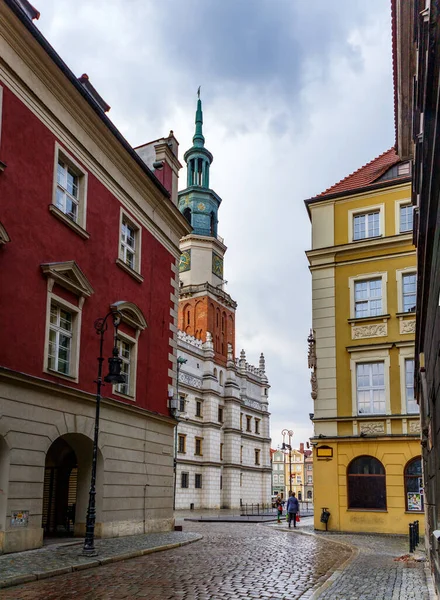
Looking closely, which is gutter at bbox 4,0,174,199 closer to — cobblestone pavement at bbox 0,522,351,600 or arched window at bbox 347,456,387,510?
cobblestone pavement at bbox 0,522,351,600

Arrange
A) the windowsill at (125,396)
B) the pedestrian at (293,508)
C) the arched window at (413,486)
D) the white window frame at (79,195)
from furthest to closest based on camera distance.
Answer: the pedestrian at (293,508) → the arched window at (413,486) → the windowsill at (125,396) → the white window frame at (79,195)

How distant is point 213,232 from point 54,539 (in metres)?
61.3

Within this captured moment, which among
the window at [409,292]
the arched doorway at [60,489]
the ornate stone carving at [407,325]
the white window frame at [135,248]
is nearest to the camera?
the arched doorway at [60,489]

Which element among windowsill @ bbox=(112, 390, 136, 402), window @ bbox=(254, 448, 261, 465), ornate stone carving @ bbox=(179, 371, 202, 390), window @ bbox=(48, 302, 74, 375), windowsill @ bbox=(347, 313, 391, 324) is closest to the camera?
window @ bbox=(48, 302, 74, 375)

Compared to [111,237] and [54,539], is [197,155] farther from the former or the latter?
[54,539]

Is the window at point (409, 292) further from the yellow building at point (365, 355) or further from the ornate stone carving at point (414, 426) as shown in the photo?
the ornate stone carving at point (414, 426)

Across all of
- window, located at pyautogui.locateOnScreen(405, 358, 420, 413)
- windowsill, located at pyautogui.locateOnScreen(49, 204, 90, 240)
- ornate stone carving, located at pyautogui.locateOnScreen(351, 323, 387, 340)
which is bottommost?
window, located at pyautogui.locateOnScreen(405, 358, 420, 413)

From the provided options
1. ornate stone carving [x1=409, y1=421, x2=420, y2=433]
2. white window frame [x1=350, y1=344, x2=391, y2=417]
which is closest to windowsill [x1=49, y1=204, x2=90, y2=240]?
white window frame [x1=350, y1=344, x2=391, y2=417]

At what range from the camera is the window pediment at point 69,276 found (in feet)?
55.0

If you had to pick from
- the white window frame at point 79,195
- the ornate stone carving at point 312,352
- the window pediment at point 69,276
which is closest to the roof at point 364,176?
the ornate stone carving at point 312,352

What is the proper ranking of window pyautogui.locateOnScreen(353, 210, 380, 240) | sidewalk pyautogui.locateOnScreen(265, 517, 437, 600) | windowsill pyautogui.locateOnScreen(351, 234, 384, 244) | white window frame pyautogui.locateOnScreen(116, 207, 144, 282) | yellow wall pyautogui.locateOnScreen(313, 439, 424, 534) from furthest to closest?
window pyautogui.locateOnScreen(353, 210, 380, 240) → windowsill pyautogui.locateOnScreen(351, 234, 384, 244) → yellow wall pyautogui.locateOnScreen(313, 439, 424, 534) → white window frame pyautogui.locateOnScreen(116, 207, 144, 282) → sidewalk pyautogui.locateOnScreen(265, 517, 437, 600)

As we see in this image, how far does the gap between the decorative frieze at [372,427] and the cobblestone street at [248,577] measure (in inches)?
260

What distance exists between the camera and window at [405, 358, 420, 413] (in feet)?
81.6

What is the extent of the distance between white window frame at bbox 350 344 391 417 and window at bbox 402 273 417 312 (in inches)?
75.3
